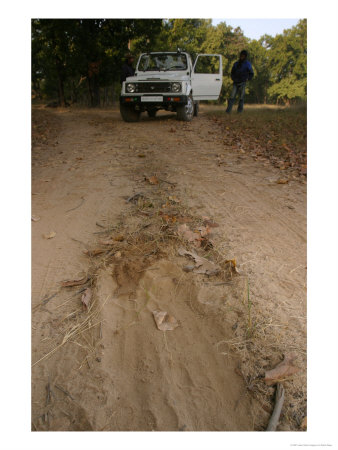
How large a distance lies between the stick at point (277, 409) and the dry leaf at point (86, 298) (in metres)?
1.33

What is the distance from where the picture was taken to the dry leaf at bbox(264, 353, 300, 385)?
5.96 feet

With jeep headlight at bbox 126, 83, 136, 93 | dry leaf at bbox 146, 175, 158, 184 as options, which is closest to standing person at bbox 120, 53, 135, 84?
jeep headlight at bbox 126, 83, 136, 93

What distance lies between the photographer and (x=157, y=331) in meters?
2.15

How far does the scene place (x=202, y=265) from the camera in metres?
2.64

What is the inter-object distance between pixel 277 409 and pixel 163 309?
923 millimetres

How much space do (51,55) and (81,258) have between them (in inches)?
550

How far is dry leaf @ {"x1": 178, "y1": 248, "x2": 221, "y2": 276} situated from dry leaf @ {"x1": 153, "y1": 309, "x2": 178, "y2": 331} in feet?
1.56

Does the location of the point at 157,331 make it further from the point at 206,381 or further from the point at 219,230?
the point at 219,230

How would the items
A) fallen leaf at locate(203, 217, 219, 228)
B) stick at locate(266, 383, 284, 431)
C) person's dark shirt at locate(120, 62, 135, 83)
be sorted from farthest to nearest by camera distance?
person's dark shirt at locate(120, 62, 135, 83), fallen leaf at locate(203, 217, 219, 228), stick at locate(266, 383, 284, 431)

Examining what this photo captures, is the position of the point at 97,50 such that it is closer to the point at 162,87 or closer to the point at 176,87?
the point at 162,87

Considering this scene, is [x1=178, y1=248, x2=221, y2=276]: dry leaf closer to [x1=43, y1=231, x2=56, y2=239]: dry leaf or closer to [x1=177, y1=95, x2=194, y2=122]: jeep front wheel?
[x1=43, y1=231, x2=56, y2=239]: dry leaf

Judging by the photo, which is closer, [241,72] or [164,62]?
[164,62]

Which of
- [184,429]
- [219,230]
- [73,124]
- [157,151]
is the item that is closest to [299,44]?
[73,124]

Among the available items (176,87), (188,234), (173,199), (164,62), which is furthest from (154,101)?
(188,234)
